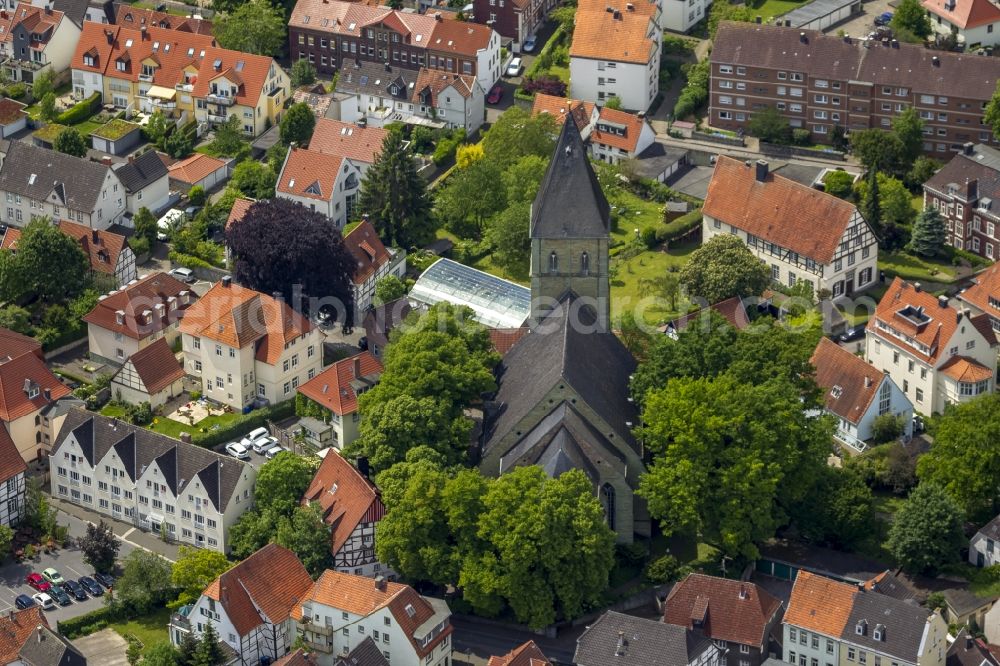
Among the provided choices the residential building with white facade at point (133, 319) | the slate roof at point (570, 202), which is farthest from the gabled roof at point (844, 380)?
the residential building with white facade at point (133, 319)

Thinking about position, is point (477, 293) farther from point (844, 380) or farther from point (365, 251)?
point (844, 380)

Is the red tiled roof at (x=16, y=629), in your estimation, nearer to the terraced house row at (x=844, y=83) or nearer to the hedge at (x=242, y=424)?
the hedge at (x=242, y=424)

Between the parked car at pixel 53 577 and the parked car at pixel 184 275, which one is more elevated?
the parked car at pixel 184 275

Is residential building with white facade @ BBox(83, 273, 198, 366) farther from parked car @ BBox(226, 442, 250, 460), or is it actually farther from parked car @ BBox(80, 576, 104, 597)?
parked car @ BBox(80, 576, 104, 597)

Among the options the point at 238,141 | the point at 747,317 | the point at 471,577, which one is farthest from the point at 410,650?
the point at 238,141

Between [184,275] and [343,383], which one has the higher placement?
[184,275]

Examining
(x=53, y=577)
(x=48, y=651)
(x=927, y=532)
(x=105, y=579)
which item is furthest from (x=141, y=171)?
(x=927, y=532)
